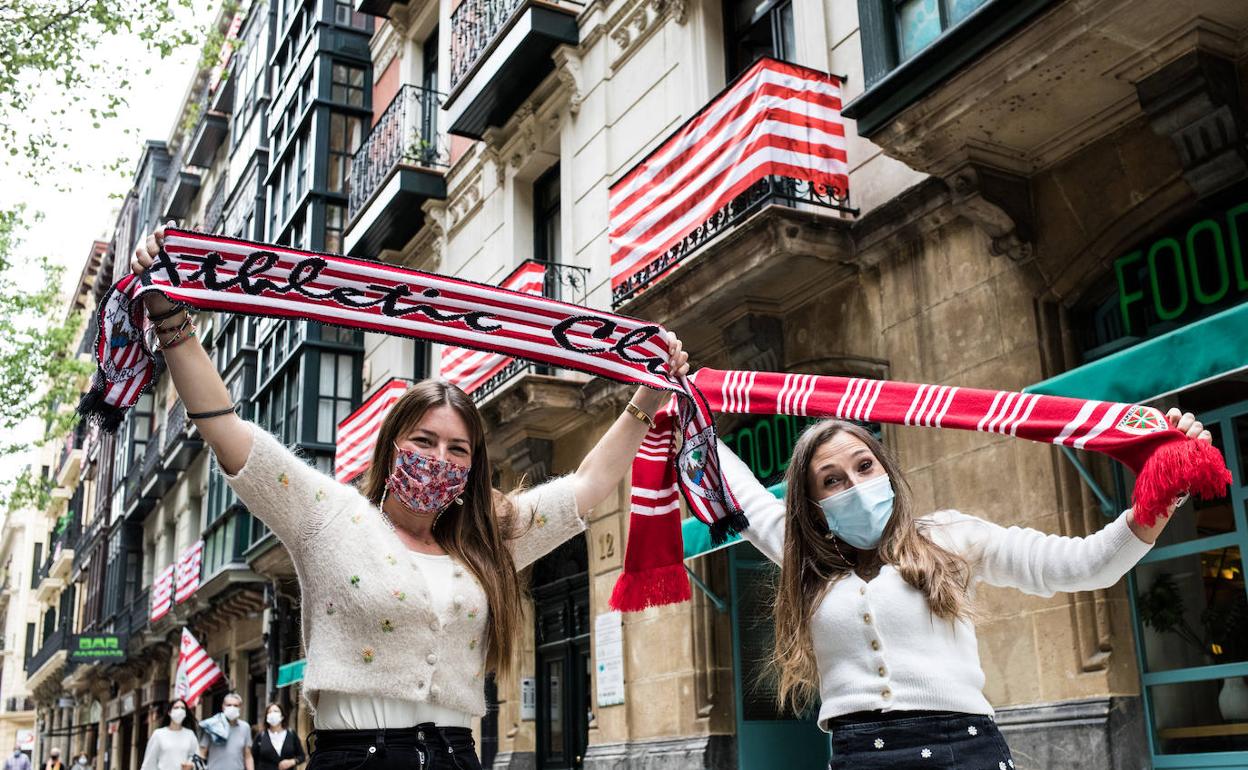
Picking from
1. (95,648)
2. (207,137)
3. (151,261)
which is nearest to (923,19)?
(151,261)

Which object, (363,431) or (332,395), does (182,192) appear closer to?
(332,395)

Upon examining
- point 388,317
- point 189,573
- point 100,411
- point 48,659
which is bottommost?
point 100,411

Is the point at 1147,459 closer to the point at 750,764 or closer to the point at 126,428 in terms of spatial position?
the point at 750,764

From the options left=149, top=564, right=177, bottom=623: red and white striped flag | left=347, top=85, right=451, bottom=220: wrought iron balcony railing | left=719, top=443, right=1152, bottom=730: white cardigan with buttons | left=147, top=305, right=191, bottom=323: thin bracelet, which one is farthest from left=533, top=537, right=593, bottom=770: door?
left=149, top=564, right=177, bottom=623: red and white striped flag

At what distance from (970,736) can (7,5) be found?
576 inches

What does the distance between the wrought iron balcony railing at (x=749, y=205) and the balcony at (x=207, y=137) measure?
26290 mm

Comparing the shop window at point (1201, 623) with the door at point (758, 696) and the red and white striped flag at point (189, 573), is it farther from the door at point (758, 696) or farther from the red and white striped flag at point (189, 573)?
the red and white striped flag at point (189, 573)

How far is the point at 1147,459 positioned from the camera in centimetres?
332

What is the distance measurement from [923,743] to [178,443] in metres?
31.5

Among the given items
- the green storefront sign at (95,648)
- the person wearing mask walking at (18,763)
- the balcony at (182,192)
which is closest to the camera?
the person wearing mask walking at (18,763)

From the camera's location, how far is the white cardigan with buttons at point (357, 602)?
2789 mm

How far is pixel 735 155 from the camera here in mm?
10039

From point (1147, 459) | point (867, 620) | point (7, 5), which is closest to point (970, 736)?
point (867, 620)

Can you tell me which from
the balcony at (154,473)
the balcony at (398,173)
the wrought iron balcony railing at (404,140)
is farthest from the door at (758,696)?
the balcony at (154,473)
